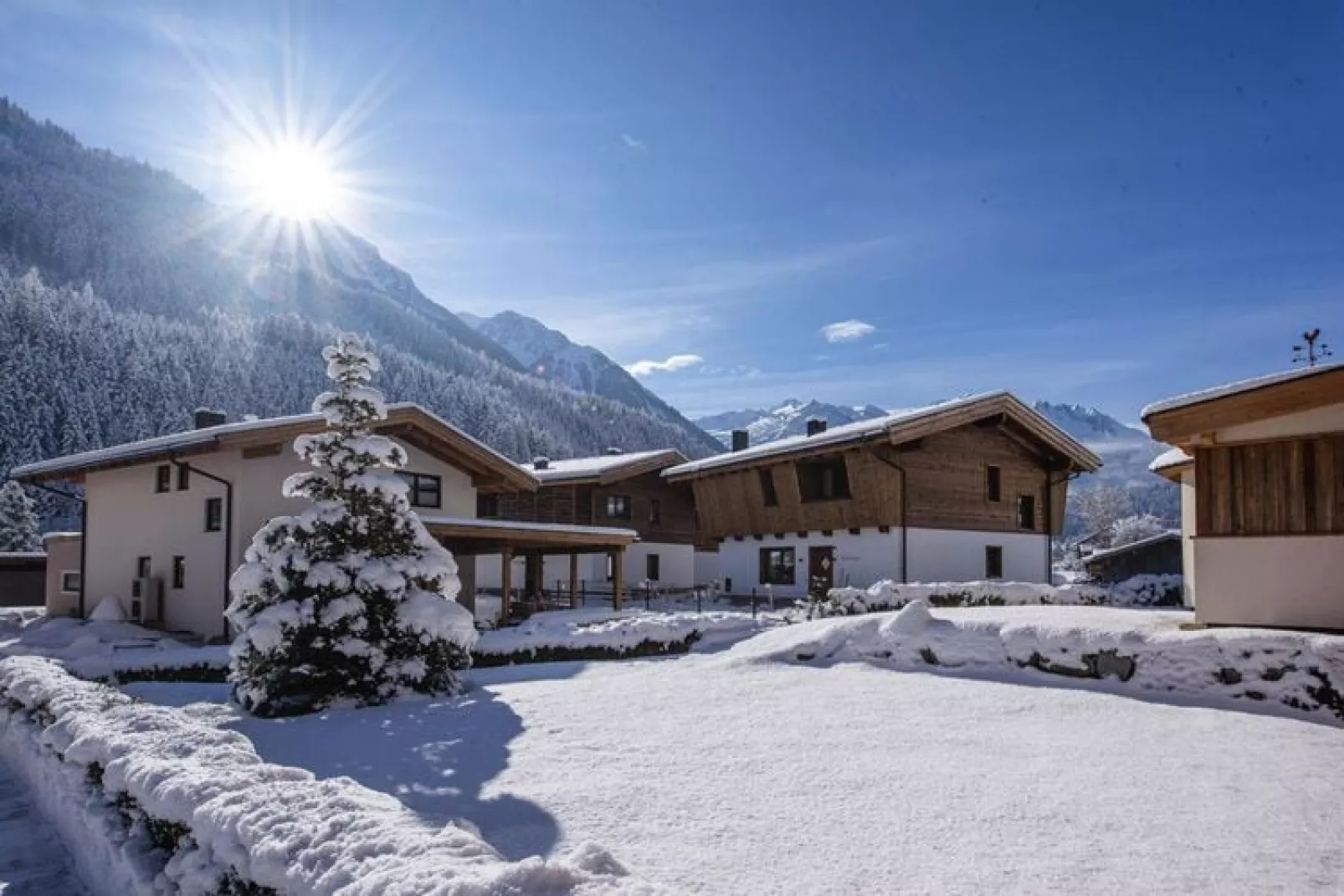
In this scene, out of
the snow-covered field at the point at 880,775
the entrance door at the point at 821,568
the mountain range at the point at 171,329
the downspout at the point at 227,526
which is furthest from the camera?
the mountain range at the point at 171,329

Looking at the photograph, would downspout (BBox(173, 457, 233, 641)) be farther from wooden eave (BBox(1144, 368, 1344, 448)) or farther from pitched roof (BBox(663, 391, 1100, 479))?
wooden eave (BBox(1144, 368, 1344, 448))

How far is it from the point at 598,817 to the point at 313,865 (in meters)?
2.24

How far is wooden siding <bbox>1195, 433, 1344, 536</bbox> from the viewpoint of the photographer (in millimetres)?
10000

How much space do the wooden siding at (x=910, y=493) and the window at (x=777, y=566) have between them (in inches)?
34.0

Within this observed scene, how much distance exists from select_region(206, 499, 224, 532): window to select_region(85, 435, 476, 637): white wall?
0.35 ft

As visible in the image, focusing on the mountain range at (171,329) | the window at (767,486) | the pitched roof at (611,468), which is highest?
the mountain range at (171,329)

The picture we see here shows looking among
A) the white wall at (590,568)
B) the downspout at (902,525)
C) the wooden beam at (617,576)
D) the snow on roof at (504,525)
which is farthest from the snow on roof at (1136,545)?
the snow on roof at (504,525)

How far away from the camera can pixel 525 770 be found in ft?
21.9

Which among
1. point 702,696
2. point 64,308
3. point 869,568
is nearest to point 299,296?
point 64,308

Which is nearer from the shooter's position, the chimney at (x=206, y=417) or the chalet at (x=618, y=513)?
the chimney at (x=206, y=417)

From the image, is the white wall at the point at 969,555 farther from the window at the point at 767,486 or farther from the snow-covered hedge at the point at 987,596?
the window at the point at 767,486

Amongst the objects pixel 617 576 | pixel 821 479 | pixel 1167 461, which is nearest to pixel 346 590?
Answer: pixel 617 576

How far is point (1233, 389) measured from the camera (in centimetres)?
1051

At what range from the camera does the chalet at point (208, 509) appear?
1859 cm
